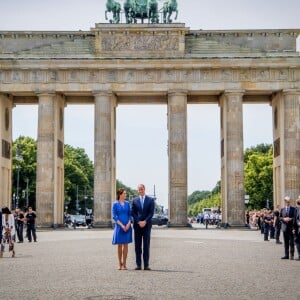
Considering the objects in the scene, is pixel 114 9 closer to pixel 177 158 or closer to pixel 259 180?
pixel 177 158

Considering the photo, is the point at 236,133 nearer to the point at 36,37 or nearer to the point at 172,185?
the point at 172,185

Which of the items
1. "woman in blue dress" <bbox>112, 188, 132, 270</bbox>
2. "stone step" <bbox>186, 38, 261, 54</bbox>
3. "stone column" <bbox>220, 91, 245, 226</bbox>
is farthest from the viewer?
"stone step" <bbox>186, 38, 261, 54</bbox>

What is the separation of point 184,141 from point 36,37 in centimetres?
1668

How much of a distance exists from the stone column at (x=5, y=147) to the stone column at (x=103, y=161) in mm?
8681

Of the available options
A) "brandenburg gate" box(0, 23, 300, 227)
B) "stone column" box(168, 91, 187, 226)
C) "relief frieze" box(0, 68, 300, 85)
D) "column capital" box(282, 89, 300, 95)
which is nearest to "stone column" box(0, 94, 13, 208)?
"brandenburg gate" box(0, 23, 300, 227)

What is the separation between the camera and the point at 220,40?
67375 mm

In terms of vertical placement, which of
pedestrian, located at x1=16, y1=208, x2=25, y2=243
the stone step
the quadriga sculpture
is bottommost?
pedestrian, located at x1=16, y1=208, x2=25, y2=243

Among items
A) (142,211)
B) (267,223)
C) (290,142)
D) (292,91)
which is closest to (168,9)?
(292,91)

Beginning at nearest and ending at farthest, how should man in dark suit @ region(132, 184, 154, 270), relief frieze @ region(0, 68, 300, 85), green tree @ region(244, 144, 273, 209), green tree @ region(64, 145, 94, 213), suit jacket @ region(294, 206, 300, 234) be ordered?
man in dark suit @ region(132, 184, 154, 270)
suit jacket @ region(294, 206, 300, 234)
relief frieze @ region(0, 68, 300, 85)
green tree @ region(244, 144, 273, 209)
green tree @ region(64, 145, 94, 213)

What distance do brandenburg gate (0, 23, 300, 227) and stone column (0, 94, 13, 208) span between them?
0.90ft

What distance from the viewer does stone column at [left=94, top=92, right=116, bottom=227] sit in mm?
66062

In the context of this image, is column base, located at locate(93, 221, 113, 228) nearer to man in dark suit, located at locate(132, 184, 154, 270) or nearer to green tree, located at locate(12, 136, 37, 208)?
man in dark suit, located at locate(132, 184, 154, 270)

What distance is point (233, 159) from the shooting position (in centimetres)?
6575

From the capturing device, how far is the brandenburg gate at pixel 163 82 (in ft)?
216
